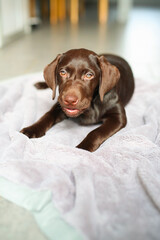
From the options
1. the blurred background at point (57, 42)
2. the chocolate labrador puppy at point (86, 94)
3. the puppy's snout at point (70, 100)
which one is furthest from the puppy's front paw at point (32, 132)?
the blurred background at point (57, 42)

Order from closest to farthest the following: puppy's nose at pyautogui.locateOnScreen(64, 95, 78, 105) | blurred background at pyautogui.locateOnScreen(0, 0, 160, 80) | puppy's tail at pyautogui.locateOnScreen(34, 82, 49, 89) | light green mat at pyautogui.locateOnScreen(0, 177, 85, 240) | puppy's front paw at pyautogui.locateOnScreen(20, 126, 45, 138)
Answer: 1. light green mat at pyautogui.locateOnScreen(0, 177, 85, 240)
2. puppy's nose at pyautogui.locateOnScreen(64, 95, 78, 105)
3. puppy's front paw at pyautogui.locateOnScreen(20, 126, 45, 138)
4. puppy's tail at pyautogui.locateOnScreen(34, 82, 49, 89)
5. blurred background at pyautogui.locateOnScreen(0, 0, 160, 80)

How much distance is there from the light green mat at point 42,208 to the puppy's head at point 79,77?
1.97ft

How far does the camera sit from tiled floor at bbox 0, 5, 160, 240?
1304 mm

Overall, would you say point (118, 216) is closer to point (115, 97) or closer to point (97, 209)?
point (97, 209)

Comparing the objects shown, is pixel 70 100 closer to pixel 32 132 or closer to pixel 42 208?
pixel 32 132

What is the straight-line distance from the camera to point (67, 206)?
1.29 m

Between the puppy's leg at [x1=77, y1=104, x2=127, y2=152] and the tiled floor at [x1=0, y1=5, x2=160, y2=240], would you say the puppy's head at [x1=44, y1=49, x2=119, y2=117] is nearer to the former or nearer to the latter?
the puppy's leg at [x1=77, y1=104, x2=127, y2=152]

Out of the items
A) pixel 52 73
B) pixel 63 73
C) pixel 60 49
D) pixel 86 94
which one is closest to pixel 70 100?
pixel 86 94

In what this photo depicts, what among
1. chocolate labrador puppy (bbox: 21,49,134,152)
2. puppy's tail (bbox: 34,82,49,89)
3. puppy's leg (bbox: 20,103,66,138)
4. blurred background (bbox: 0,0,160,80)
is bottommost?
blurred background (bbox: 0,0,160,80)

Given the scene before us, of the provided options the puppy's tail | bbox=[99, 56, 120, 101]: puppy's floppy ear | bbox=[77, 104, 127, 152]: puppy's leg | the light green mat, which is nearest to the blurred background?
the puppy's tail

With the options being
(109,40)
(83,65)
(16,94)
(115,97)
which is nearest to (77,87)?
(83,65)

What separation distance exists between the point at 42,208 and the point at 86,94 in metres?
0.80

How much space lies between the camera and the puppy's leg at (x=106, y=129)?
179cm

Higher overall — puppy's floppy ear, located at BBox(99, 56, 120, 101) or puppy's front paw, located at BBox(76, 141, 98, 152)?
puppy's floppy ear, located at BBox(99, 56, 120, 101)
